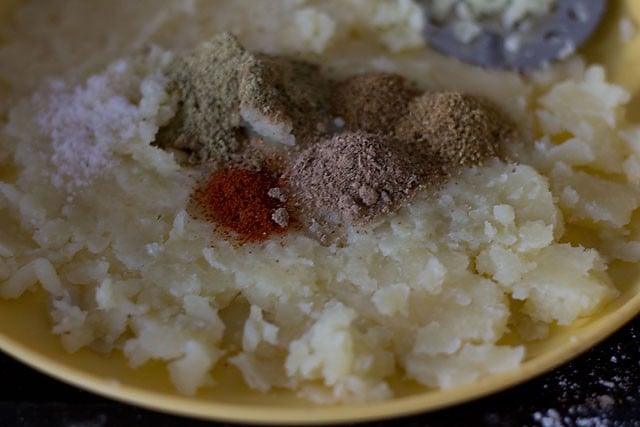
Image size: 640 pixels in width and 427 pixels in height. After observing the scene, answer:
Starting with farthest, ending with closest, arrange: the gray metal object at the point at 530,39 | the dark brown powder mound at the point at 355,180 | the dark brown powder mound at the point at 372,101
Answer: the gray metal object at the point at 530,39, the dark brown powder mound at the point at 372,101, the dark brown powder mound at the point at 355,180

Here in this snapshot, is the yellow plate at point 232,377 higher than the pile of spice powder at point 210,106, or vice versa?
the pile of spice powder at point 210,106

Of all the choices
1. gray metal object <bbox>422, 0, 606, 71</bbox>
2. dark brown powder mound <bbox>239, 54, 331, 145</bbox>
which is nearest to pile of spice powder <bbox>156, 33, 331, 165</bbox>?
dark brown powder mound <bbox>239, 54, 331, 145</bbox>

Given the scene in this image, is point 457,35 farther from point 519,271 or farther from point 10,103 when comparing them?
point 10,103

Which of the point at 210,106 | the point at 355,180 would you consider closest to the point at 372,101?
the point at 355,180

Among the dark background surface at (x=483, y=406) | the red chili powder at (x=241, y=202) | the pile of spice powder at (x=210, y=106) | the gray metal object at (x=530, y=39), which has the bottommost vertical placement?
the dark background surface at (x=483, y=406)

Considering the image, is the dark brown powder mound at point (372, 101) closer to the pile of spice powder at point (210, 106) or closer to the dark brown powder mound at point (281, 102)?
the dark brown powder mound at point (281, 102)

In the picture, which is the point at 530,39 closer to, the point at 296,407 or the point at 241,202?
the point at 241,202

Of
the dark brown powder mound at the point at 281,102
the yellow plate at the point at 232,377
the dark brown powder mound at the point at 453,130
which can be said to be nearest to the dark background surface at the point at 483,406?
the yellow plate at the point at 232,377
